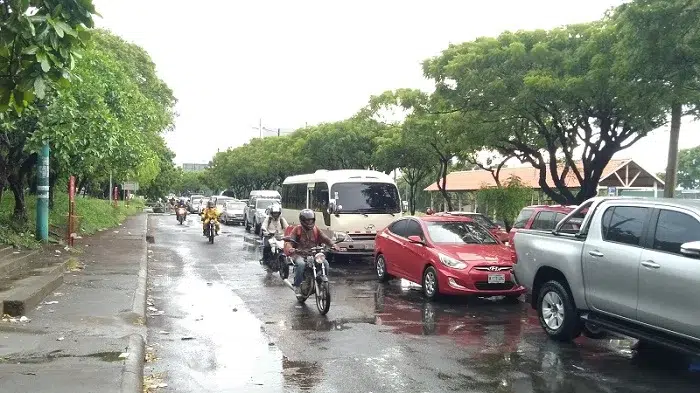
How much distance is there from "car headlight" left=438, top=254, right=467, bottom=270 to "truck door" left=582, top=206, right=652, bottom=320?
11.7 feet

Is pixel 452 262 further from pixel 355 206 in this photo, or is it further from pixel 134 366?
pixel 355 206

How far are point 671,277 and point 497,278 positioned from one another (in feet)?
15.9

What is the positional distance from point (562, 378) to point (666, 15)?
285 inches

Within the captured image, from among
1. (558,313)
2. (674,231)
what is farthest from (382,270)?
(674,231)

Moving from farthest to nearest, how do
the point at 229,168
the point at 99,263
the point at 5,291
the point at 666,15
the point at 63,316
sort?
the point at 229,168
the point at 99,263
the point at 666,15
the point at 5,291
the point at 63,316

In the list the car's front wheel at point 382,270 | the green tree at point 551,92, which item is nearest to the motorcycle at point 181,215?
the green tree at point 551,92

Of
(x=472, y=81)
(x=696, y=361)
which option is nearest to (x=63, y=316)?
(x=696, y=361)

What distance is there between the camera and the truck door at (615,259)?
7.26 metres

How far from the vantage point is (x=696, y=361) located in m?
7.74

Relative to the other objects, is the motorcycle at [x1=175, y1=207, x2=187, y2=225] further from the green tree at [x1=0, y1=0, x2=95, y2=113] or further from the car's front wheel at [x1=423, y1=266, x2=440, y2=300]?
the green tree at [x1=0, y1=0, x2=95, y2=113]

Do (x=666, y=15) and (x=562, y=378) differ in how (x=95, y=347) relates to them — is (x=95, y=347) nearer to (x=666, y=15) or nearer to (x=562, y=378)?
(x=562, y=378)

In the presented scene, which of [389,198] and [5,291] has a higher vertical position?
[389,198]

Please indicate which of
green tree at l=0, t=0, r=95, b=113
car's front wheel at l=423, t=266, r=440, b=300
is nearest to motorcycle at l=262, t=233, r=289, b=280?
car's front wheel at l=423, t=266, r=440, b=300

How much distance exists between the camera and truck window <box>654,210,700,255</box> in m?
6.72
